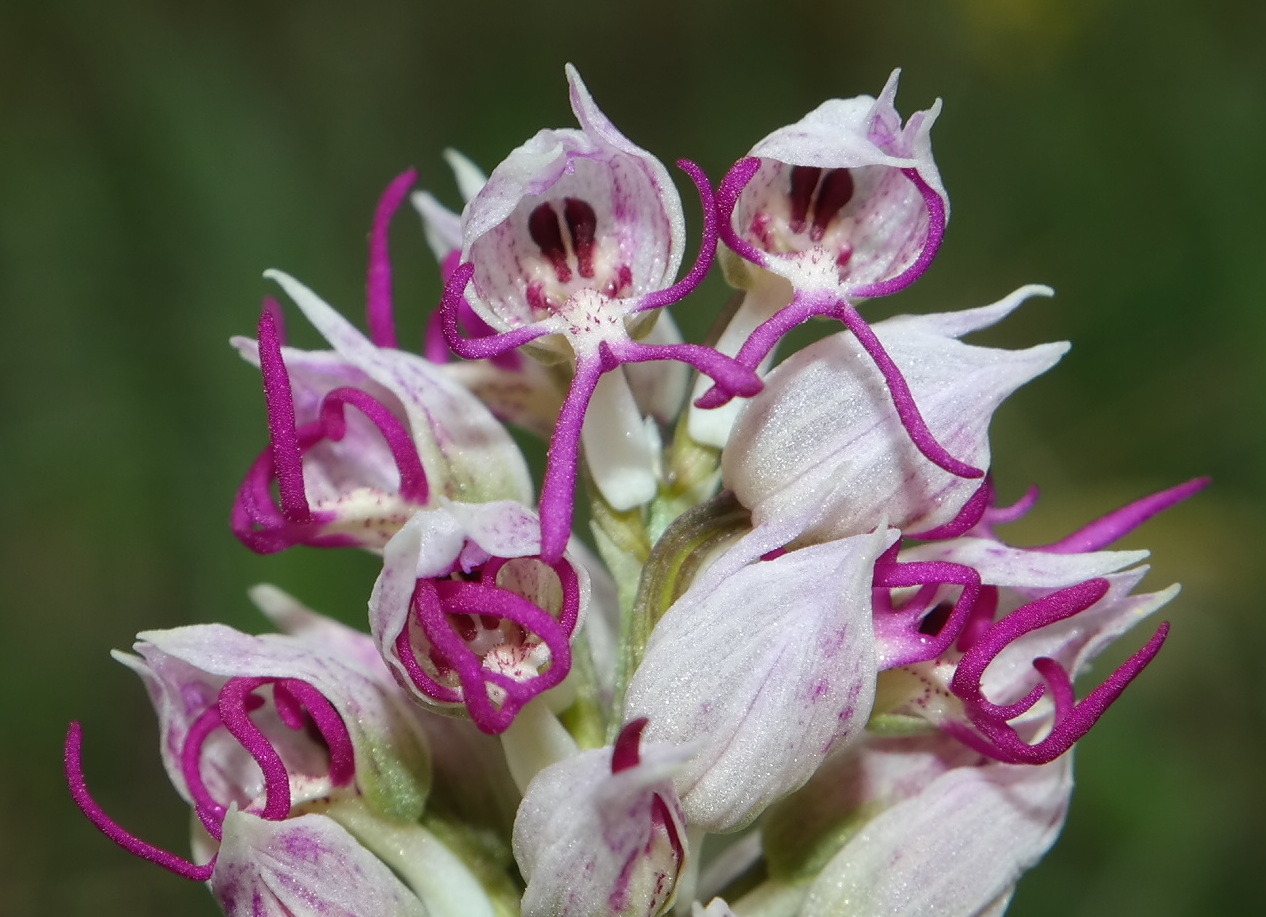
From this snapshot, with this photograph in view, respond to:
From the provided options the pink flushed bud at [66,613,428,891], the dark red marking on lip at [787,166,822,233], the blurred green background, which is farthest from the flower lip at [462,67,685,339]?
the blurred green background

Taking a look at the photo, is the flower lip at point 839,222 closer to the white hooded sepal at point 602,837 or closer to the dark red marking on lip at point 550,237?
the dark red marking on lip at point 550,237

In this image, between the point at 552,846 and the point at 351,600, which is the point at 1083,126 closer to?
the point at 351,600

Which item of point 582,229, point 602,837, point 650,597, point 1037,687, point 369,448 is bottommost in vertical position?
point 1037,687

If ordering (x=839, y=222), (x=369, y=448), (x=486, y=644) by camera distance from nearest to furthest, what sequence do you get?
(x=486, y=644), (x=839, y=222), (x=369, y=448)

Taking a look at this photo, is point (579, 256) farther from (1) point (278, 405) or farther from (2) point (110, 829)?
(2) point (110, 829)

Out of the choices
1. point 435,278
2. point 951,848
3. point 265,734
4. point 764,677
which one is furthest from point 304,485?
point 435,278
